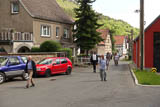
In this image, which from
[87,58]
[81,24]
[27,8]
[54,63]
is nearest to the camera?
[54,63]

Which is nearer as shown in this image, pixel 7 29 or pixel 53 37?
pixel 7 29

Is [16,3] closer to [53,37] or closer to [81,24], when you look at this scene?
[53,37]

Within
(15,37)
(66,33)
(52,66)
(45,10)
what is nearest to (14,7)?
Answer: (45,10)

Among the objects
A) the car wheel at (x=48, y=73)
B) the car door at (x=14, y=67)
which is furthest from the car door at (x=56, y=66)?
the car door at (x=14, y=67)

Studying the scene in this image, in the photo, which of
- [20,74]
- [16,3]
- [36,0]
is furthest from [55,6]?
[20,74]

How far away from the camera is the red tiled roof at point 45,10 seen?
32.6 metres

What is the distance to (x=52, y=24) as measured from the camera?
35.4 meters

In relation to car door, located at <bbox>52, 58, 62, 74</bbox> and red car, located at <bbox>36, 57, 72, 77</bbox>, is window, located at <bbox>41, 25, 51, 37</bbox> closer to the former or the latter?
red car, located at <bbox>36, 57, 72, 77</bbox>

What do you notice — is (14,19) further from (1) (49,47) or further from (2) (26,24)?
(1) (49,47)

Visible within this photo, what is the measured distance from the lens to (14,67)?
16562 mm

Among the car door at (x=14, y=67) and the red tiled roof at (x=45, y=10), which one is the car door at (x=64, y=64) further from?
the red tiled roof at (x=45, y=10)

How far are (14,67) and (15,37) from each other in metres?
15.3

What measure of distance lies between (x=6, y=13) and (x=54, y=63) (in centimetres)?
1645

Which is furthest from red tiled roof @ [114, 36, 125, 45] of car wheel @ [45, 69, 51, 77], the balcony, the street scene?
car wheel @ [45, 69, 51, 77]
